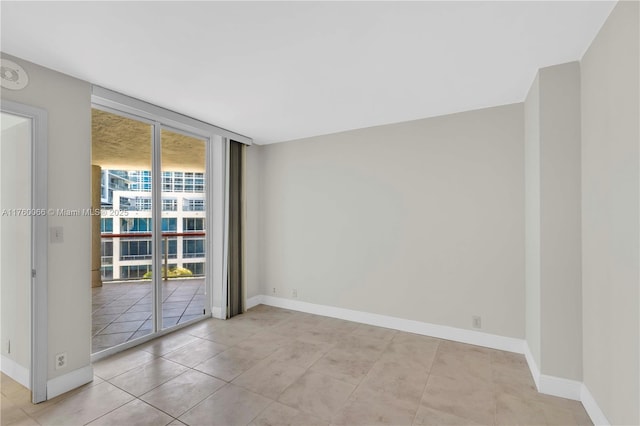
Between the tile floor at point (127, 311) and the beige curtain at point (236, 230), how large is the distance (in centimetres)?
54

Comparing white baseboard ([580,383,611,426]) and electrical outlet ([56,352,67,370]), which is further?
electrical outlet ([56,352,67,370])

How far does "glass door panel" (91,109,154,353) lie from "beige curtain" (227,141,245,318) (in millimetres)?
1033

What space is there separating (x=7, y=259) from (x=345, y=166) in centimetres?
359

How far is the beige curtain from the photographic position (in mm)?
4000

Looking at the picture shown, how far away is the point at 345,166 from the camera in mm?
3906

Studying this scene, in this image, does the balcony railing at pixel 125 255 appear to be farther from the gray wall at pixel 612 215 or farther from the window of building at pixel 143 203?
the gray wall at pixel 612 215

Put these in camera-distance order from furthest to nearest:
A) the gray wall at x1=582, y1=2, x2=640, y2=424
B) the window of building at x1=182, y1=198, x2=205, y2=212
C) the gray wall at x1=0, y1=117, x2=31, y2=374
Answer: the window of building at x1=182, y1=198, x2=205, y2=212 → the gray wall at x1=0, y1=117, x2=31, y2=374 → the gray wall at x1=582, y1=2, x2=640, y2=424

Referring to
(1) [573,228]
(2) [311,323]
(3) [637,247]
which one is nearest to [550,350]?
(1) [573,228]

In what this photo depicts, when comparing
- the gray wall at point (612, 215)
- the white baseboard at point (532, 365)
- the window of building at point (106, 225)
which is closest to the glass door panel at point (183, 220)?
the window of building at point (106, 225)

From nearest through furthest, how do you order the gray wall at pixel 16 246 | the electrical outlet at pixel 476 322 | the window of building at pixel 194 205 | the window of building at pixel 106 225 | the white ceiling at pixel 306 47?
the white ceiling at pixel 306 47, the gray wall at pixel 16 246, the window of building at pixel 106 225, the electrical outlet at pixel 476 322, the window of building at pixel 194 205

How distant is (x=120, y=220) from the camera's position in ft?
9.91

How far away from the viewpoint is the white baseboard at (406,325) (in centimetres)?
296

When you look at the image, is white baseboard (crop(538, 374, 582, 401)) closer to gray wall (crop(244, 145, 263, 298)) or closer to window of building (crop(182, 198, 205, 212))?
gray wall (crop(244, 145, 263, 298))

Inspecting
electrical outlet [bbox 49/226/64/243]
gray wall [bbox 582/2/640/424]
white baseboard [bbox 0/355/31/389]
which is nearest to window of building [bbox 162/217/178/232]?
electrical outlet [bbox 49/226/64/243]
